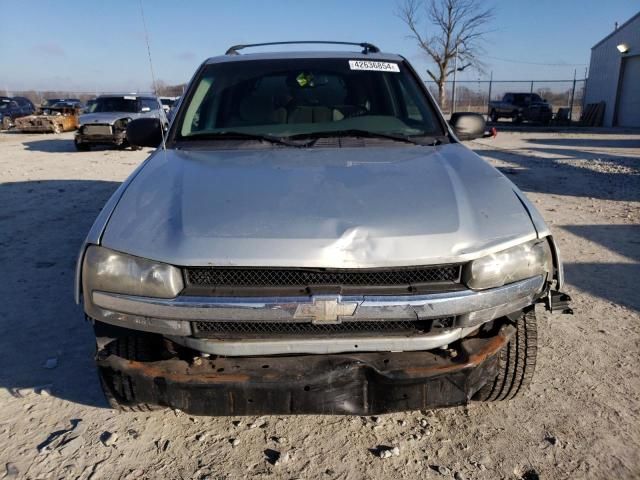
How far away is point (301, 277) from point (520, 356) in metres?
1.18

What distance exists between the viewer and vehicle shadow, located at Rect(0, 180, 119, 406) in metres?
2.89

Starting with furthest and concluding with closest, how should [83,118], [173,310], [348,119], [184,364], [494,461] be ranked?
[83,118] → [348,119] → [494,461] → [184,364] → [173,310]

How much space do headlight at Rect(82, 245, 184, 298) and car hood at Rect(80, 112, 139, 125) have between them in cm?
1294

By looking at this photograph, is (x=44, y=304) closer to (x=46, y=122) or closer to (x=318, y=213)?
(x=318, y=213)

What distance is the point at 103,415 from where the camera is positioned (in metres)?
2.57

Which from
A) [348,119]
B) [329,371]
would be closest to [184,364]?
[329,371]

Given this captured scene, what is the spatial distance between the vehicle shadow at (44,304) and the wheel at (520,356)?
2046mm

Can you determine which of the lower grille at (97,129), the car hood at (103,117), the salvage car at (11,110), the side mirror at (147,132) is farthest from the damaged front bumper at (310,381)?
the salvage car at (11,110)

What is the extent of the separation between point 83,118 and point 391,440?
14064 millimetres

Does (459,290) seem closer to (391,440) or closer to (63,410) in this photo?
(391,440)

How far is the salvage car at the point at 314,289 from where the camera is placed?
190 cm

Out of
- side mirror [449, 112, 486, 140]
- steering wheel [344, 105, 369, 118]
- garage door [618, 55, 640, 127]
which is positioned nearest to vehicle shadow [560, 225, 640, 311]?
side mirror [449, 112, 486, 140]

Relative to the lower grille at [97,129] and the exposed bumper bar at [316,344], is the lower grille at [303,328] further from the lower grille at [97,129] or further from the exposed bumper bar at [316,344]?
the lower grille at [97,129]

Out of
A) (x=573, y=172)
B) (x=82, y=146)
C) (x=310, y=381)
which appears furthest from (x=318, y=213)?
(x=82, y=146)
